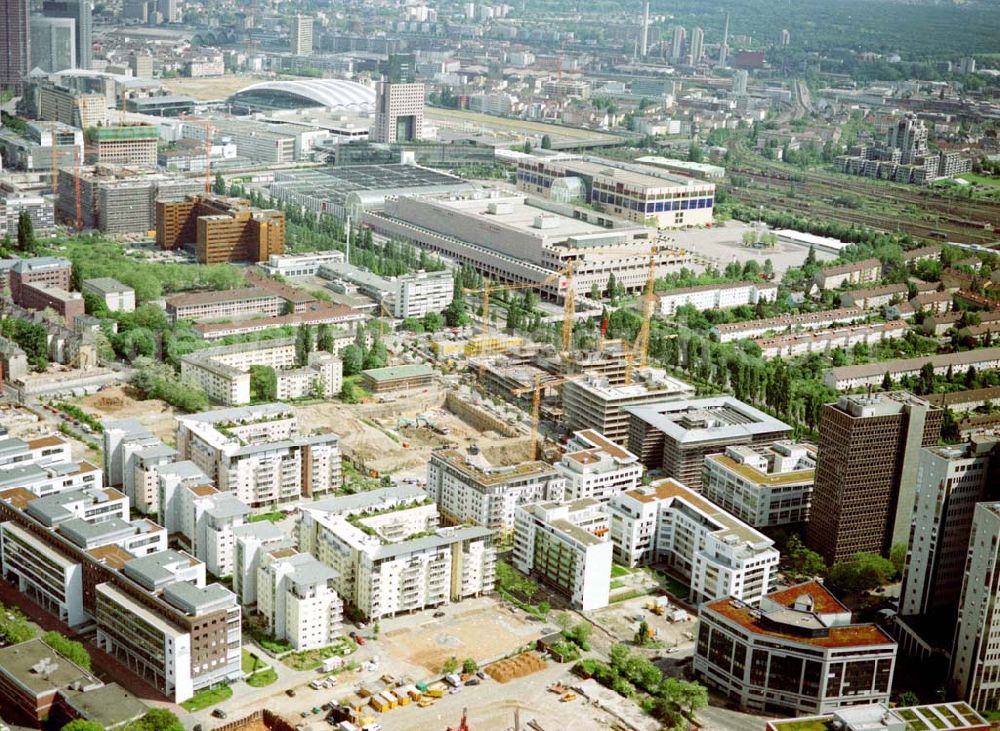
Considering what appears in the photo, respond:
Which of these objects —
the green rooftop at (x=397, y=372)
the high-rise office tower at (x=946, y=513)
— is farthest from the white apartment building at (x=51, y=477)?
the high-rise office tower at (x=946, y=513)

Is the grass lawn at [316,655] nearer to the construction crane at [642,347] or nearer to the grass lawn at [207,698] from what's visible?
the grass lawn at [207,698]

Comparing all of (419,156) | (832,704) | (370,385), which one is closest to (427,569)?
(832,704)

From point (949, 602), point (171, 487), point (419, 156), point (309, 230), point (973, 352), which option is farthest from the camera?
point (419, 156)

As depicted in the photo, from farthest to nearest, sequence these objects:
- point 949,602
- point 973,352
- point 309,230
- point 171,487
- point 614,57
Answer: point 614,57
point 309,230
point 973,352
point 171,487
point 949,602

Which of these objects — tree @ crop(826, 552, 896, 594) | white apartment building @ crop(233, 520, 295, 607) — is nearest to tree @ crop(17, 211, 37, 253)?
white apartment building @ crop(233, 520, 295, 607)

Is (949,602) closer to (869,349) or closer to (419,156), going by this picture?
(869,349)

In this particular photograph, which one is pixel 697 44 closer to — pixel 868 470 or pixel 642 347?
pixel 642 347

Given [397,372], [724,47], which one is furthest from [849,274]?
[724,47]

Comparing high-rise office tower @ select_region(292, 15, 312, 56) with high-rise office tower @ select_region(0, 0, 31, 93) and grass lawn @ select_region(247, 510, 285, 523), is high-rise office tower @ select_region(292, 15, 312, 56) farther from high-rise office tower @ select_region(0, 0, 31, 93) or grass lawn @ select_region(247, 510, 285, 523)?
grass lawn @ select_region(247, 510, 285, 523)
